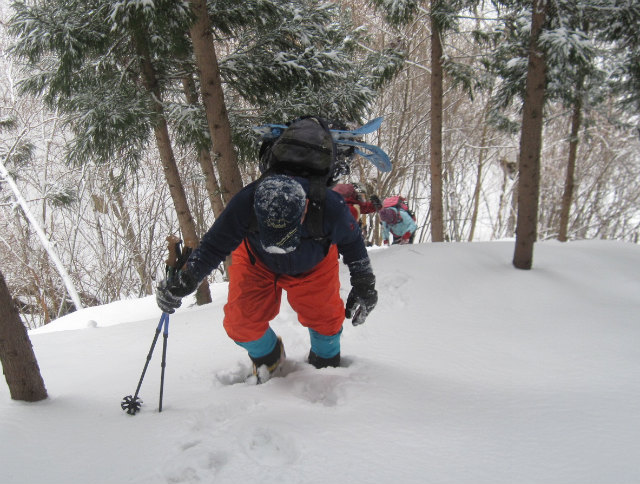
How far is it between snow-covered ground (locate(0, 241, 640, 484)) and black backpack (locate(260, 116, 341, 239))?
3.61 ft

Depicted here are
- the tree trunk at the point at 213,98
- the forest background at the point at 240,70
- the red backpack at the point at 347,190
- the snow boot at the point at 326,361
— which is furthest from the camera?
the red backpack at the point at 347,190

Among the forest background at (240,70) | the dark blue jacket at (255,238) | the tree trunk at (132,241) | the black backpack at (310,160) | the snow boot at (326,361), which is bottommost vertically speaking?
the tree trunk at (132,241)

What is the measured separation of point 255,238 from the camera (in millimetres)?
2262

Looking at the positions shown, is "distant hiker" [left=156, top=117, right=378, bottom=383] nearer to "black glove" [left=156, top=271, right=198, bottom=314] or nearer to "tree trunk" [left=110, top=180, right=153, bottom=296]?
"black glove" [left=156, top=271, right=198, bottom=314]

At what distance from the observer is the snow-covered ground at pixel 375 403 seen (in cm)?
163

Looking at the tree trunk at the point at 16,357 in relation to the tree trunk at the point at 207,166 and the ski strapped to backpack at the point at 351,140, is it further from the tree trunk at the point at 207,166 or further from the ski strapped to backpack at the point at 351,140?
the tree trunk at the point at 207,166

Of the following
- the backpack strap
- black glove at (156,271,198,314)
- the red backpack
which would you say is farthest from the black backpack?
the red backpack

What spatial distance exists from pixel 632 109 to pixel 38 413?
35.2 ft

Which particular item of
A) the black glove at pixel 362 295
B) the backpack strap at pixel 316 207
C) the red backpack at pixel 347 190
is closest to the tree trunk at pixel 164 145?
the red backpack at pixel 347 190

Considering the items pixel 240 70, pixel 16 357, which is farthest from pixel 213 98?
pixel 16 357

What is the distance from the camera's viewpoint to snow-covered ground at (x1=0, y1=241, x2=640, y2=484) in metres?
1.63

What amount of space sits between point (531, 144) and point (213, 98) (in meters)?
4.02

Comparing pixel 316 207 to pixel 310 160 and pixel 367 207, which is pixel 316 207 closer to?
pixel 310 160

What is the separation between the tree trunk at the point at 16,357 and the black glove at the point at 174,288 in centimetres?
77
